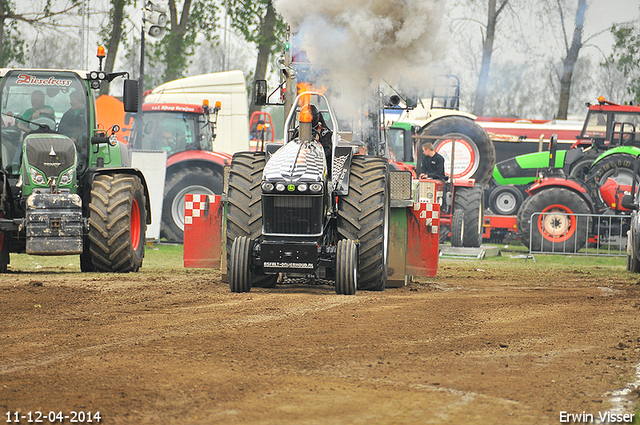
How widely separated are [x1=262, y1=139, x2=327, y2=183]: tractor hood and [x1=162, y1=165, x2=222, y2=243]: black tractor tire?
917 centimetres

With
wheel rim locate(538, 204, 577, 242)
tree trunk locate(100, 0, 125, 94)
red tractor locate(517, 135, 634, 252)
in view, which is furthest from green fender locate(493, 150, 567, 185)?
tree trunk locate(100, 0, 125, 94)

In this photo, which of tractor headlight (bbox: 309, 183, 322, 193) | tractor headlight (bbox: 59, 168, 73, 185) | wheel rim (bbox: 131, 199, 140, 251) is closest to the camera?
tractor headlight (bbox: 309, 183, 322, 193)

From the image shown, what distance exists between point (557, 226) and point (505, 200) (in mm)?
3744

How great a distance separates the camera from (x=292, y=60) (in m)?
12.0

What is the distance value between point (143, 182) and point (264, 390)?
22.9 feet

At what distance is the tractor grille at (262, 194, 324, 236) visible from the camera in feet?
26.1

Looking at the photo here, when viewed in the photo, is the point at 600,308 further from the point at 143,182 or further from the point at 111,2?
the point at 111,2

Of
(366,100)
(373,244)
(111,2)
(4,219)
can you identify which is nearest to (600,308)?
(373,244)

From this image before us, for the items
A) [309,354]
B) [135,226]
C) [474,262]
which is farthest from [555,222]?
[309,354]

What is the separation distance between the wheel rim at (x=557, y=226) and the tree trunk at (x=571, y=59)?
691 centimetres

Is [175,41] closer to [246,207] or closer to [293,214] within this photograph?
[246,207]

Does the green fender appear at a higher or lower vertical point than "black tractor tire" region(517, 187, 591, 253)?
higher

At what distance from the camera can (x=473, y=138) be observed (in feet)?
61.5

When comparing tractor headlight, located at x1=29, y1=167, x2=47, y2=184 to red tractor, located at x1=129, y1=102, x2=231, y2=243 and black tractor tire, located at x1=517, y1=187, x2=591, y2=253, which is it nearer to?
red tractor, located at x1=129, y1=102, x2=231, y2=243
